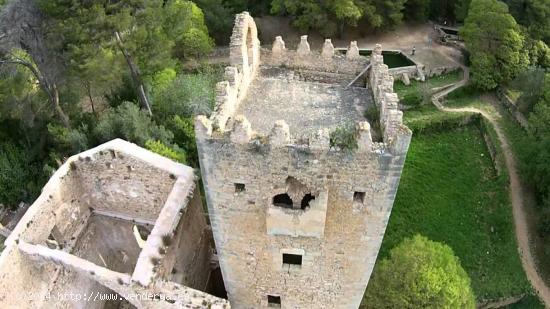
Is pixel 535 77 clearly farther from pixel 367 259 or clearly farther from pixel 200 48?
pixel 367 259

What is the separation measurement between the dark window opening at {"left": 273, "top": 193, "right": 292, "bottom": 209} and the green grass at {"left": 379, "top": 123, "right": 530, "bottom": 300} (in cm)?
1118

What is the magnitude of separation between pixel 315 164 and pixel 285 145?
2.01ft

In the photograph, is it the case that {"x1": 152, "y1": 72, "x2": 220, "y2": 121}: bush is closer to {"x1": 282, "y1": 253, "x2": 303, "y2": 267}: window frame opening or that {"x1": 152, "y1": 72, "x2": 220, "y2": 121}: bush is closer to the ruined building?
the ruined building

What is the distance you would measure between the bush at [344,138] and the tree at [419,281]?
851 centimetres

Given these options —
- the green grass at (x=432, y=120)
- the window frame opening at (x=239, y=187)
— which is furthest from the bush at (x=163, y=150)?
the green grass at (x=432, y=120)

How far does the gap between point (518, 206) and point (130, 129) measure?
58.0 feet

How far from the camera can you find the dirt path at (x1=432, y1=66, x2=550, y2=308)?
63.5 ft

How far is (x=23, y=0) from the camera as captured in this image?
63.0 feet

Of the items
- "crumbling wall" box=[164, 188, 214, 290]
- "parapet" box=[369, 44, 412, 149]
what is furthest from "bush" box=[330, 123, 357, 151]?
"crumbling wall" box=[164, 188, 214, 290]

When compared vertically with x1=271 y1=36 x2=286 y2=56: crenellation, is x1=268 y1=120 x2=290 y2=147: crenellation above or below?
below

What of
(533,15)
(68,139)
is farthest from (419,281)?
(533,15)

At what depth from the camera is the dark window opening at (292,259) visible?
9625 millimetres

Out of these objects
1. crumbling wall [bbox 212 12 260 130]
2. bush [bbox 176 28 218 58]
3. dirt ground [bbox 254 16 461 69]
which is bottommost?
crumbling wall [bbox 212 12 260 130]

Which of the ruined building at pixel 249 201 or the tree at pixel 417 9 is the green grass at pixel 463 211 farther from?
the tree at pixel 417 9
